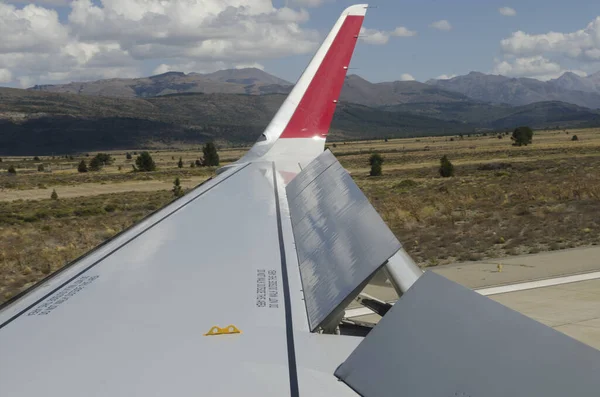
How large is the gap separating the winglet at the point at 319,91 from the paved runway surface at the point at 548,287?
103 inches

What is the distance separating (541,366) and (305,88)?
7.53 metres

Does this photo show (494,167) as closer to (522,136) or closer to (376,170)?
(376,170)

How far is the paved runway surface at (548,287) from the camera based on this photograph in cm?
926

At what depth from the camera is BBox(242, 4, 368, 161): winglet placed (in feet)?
29.0

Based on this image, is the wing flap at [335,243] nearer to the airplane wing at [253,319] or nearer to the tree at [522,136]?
the airplane wing at [253,319]

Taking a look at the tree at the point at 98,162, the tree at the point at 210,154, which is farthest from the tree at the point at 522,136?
the tree at the point at 98,162

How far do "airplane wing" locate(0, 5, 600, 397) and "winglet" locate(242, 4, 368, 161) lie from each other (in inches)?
127

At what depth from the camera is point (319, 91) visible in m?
8.91

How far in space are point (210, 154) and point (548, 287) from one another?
200 ft

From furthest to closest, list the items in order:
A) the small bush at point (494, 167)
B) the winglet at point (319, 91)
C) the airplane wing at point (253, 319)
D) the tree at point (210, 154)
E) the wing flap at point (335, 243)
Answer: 1. the tree at point (210, 154)
2. the small bush at point (494, 167)
3. the winglet at point (319, 91)
4. the wing flap at point (335, 243)
5. the airplane wing at point (253, 319)

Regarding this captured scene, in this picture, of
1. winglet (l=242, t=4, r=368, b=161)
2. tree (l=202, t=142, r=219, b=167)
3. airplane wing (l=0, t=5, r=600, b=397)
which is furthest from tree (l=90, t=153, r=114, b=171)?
airplane wing (l=0, t=5, r=600, b=397)

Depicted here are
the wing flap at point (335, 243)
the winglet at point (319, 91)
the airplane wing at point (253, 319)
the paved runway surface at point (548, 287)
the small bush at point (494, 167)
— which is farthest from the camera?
the small bush at point (494, 167)

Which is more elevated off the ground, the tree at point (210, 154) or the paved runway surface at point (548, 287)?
the paved runway surface at point (548, 287)

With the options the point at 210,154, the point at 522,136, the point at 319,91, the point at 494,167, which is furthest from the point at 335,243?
the point at 522,136
